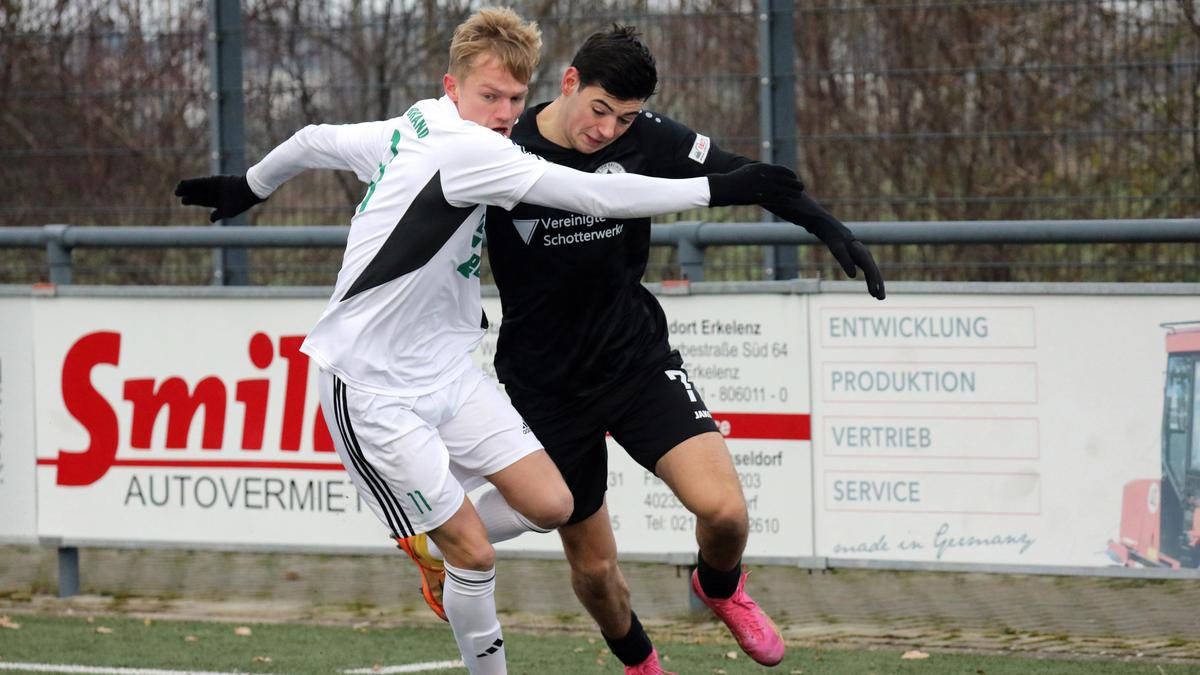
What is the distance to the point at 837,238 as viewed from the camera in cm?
531

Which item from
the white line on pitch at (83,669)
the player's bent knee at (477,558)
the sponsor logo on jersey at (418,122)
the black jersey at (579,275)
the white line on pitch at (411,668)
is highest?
the sponsor logo on jersey at (418,122)

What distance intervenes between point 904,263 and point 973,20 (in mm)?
1146

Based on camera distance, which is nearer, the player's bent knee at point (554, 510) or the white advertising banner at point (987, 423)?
the player's bent knee at point (554, 510)

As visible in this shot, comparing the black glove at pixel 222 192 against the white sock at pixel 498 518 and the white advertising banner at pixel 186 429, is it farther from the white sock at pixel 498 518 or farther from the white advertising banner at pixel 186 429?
the white advertising banner at pixel 186 429

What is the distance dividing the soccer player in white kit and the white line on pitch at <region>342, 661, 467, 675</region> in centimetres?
119

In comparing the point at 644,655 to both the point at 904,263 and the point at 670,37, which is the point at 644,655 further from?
the point at 670,37

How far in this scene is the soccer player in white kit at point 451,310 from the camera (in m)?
5.00

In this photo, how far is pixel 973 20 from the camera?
8.30 meters

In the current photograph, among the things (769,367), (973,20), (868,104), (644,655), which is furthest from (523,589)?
(973,20)

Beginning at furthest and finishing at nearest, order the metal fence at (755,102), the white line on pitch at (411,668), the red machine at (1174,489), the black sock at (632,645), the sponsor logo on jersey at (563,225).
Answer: the metal fence at (755,102)
the red machine at (1174,489)
the white line on pitch at (411,668)
the black sock at (632,645)
the sponsor logo on jersey at (563,225)

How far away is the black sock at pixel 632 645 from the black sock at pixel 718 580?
9.9 inches

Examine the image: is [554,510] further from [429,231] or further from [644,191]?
[644,191]

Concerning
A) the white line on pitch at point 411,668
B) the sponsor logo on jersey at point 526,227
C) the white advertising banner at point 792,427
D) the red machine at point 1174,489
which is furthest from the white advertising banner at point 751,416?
the sponsor logo on jersey at point 526,227

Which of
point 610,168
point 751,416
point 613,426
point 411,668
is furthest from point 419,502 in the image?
point 751,416
